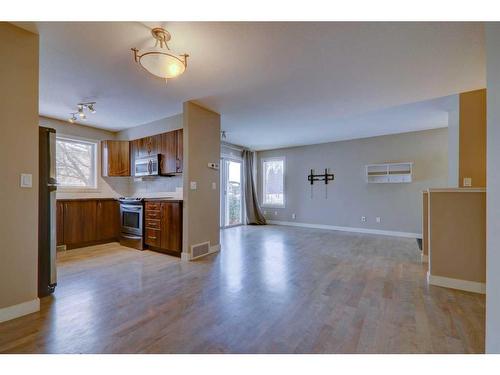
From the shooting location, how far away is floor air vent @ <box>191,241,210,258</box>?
3580 mm

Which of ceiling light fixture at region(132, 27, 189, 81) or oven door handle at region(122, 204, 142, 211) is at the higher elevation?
ceiling light fixture at region(132, 27, 189, 81)

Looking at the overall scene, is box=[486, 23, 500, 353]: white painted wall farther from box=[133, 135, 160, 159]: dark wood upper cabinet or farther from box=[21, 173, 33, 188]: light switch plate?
box=[133, 135, 160, 159]: dark wood upper cabinet

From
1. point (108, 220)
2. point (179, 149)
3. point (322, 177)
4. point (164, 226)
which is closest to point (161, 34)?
point (179, 149)

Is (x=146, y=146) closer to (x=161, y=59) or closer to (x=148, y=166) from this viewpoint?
(x=148, y=166)

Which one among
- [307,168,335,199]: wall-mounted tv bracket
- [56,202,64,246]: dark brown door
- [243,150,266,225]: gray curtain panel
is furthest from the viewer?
[243,150,266,225]: gray curtain panel

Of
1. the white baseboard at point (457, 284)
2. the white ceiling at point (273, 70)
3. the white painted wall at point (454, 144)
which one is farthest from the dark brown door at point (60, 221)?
the white painted wall at point (454, 144)

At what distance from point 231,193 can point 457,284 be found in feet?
17.6

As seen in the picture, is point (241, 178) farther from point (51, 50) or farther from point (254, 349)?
point (254, 349)

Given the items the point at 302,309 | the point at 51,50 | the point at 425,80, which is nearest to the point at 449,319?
the point at 302,309

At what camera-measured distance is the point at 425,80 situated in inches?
111

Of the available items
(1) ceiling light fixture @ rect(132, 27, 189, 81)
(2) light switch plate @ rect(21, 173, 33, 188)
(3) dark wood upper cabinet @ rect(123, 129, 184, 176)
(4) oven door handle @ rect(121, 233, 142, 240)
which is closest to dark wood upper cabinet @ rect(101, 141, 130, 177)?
(3) dark wood upper cabinet @ rect(123, 129, 184, 176)

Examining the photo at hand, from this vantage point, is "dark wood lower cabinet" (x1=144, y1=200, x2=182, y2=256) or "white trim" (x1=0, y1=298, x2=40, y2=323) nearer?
"white trim" (x1=0, y1=298, x2=40, y2=323)

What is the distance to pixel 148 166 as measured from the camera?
4430 mm

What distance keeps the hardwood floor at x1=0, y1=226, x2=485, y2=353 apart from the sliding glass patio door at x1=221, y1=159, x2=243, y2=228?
326cm
